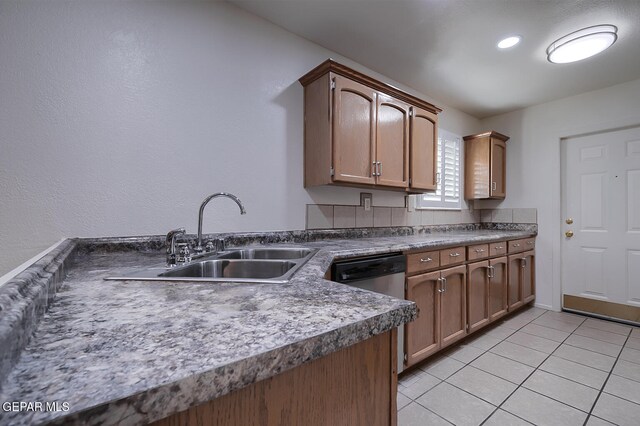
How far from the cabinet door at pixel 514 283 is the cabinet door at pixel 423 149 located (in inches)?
48.8

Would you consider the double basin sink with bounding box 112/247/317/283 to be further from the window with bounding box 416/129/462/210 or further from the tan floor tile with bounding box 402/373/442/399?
the window with bounding box 416/129/462/210

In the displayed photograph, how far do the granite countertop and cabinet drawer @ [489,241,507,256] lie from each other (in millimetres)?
2272

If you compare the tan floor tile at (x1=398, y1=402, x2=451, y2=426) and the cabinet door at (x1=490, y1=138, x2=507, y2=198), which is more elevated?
the cabinet door at (x1=490, y1=138, x2=507, y2=198)

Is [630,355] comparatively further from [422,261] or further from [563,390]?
[422,261]

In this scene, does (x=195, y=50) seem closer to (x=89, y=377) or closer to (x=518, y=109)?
(x=89, y=377)

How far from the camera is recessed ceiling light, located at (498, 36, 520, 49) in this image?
2018mm

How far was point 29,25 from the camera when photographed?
3.99 ft

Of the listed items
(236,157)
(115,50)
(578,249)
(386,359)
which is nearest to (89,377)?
(386,359)

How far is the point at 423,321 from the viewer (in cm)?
185

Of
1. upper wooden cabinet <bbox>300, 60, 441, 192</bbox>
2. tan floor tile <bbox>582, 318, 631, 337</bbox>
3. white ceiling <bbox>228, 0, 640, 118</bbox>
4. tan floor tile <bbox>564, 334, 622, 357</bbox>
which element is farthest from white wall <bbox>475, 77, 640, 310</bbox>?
upper wooden cabinet <bbox>300, 60, 441, 192</bbox>

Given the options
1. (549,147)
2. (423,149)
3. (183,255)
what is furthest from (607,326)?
(183,255)

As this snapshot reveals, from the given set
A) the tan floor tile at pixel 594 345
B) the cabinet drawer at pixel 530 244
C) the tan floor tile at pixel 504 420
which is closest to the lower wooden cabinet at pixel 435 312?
the tan floor tile at pixel 504 420

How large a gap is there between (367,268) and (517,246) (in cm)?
225

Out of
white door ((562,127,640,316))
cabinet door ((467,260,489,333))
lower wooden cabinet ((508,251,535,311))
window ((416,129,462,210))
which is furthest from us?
window ((416,129,462,210))
